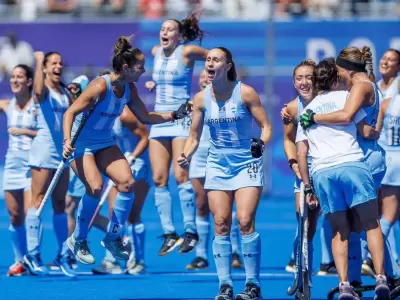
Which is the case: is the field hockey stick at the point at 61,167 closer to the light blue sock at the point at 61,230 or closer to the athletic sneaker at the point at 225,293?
the light blue sock at the point at 61,230

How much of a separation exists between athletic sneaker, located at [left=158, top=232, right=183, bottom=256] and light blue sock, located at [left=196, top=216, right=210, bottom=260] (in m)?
0.59

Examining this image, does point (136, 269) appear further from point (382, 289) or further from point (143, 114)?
point (382, 289)

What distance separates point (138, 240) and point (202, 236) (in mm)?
885

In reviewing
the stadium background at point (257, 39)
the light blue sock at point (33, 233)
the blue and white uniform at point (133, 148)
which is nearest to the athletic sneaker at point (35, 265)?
the light blue sock at point (33, 233)

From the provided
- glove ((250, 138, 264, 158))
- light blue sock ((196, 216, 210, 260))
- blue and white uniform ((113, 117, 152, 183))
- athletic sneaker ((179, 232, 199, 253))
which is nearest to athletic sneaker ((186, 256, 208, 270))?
light blue sock ((196, 216, 210, 260))

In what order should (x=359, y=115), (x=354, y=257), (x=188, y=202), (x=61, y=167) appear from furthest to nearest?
(x=188, y=202) < (x=61, y=167) < (x=354, y=257) < (x=359, y=115)

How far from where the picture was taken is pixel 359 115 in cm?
1038

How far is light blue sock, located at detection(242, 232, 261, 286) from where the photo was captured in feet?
35.8

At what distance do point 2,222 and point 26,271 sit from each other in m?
7.40

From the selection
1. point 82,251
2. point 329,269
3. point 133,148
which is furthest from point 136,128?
point 329,269

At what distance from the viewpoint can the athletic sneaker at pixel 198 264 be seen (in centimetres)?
1428

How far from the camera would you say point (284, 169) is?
23.7 meters

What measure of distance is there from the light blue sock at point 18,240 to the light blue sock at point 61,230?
543 mm

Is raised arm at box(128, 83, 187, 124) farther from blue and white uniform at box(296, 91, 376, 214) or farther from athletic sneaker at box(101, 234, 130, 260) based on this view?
blue and white uniform at box(296, 91, 376, 214)
